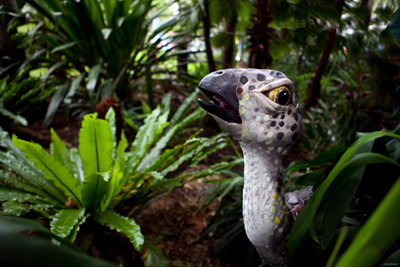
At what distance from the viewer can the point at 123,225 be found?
83cm

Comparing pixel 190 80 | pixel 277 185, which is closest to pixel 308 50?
pixel 190 80

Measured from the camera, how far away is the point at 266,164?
63 centimetres

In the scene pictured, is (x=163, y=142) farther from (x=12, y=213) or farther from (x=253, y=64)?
(x=253, y=64)

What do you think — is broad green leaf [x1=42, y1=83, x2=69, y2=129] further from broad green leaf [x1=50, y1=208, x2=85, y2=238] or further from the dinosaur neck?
the dinosaur neck

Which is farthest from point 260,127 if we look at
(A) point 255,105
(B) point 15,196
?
(B) point 15,196

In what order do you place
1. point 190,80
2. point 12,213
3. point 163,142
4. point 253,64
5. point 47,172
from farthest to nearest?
point 190,80 → point 253,64 → point 163,142 → point 47,172 → point 12,213

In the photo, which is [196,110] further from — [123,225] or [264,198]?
[264,198]

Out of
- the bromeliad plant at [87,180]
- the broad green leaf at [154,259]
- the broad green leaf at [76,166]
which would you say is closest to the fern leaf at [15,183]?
the bromeliad plant at [87,180]

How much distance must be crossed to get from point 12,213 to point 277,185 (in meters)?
0.71

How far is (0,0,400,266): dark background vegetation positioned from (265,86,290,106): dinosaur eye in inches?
5.7

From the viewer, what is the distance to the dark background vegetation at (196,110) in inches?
27.2

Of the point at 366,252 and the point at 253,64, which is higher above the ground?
the point at 366,252

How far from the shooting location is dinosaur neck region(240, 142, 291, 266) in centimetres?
62

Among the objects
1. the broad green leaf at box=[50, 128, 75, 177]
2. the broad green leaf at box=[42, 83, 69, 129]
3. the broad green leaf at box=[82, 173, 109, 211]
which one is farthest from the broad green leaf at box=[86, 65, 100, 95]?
the broad green leaf at box=[82, 173, 109, 211]
